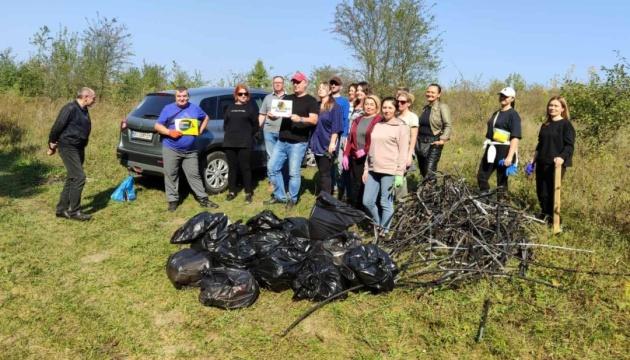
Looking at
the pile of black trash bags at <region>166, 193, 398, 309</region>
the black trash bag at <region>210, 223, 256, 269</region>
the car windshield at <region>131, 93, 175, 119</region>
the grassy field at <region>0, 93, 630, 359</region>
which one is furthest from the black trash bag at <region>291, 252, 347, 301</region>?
the car windshield at <region>131, 93, 175, 119</region>

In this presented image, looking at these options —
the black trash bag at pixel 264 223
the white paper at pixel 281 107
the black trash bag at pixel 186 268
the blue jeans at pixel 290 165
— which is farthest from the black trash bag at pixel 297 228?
the white paper at pixel 281 107

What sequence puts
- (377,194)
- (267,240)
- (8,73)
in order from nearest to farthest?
(267,240) < (377,194) < (8,73)

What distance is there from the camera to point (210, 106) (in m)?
7.03

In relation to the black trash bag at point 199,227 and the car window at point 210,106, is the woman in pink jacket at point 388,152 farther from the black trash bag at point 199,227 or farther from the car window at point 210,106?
the car window at point 210,106

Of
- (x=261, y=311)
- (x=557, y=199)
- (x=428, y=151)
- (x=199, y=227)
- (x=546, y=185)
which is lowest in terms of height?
(x=261, y=311)

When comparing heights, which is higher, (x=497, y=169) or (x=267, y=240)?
(x=497, y=169)

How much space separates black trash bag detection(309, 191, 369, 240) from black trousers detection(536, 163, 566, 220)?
262 cm

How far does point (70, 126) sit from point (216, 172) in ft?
7.52

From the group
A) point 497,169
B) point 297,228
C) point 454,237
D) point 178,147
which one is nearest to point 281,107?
point 178,147

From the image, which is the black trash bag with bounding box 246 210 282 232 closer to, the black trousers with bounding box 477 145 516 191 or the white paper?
the white paper

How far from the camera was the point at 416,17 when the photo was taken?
1845cm

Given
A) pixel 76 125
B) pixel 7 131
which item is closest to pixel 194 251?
pixel 76 125

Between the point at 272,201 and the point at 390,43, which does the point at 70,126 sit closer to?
the point at 272,201

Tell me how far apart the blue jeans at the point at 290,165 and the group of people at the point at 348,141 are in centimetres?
2
